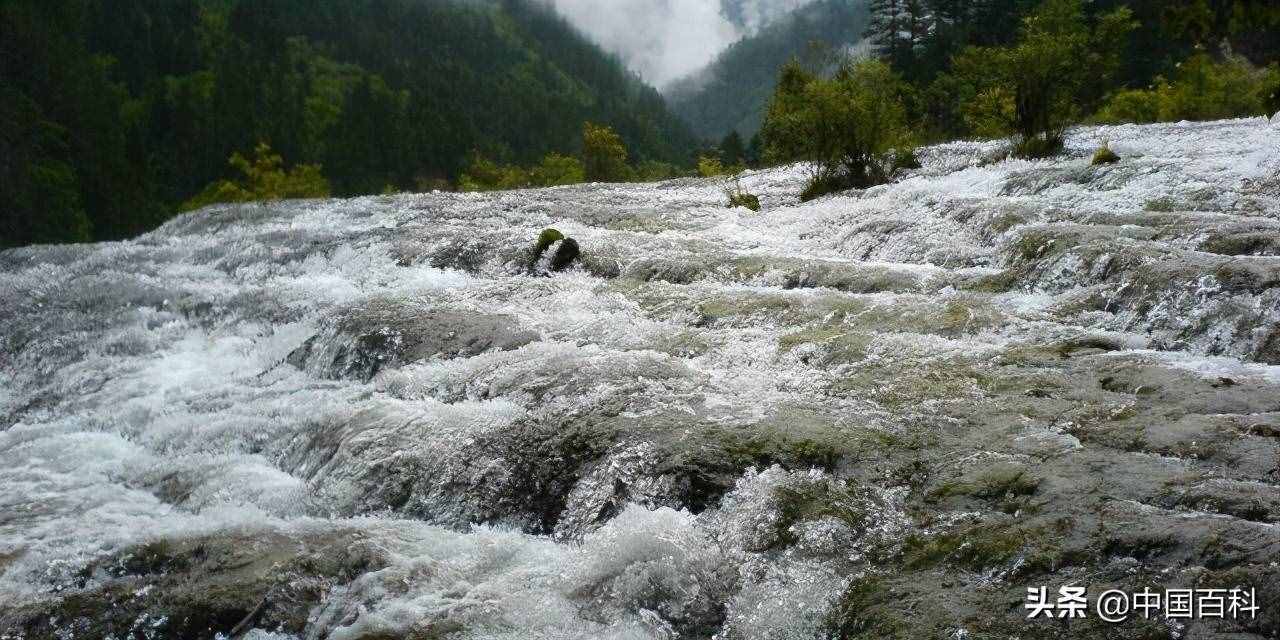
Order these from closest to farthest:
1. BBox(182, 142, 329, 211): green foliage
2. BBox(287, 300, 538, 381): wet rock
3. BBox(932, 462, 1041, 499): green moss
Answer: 1. BBox(932, 462, 1041, 499): green moss
2. BBox(287, 300, 538, 381): wet rock
3. BBox(182, 142, 329, 211): green foliage

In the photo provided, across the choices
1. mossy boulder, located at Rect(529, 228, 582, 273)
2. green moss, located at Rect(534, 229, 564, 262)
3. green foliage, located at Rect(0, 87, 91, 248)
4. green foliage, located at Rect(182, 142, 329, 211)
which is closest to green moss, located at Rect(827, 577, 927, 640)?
mossy boulder, located at Rect(529, 228, 582, 273)

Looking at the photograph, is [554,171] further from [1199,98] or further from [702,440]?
[702,440]

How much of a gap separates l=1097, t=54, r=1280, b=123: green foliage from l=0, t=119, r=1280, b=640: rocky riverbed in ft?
49.6

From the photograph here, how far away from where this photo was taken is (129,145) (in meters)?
73.0

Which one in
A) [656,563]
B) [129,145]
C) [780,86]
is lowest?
[656,563]

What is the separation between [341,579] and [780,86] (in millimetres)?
20674

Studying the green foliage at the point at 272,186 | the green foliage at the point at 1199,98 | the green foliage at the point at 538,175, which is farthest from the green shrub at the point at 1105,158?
the green foliage at the point at 272,186

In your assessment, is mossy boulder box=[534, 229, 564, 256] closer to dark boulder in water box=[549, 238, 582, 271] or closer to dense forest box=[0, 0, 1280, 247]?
dark boulder in water box=[549, 238, 582, 271]

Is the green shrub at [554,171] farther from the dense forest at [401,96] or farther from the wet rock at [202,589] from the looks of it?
the wet rock at [202,589]

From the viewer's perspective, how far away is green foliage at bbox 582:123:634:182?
46.1 metres

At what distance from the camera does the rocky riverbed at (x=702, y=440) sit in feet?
12.5

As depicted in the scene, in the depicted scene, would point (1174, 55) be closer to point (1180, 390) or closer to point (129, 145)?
point (1180, 390)

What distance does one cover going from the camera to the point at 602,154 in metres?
46.4

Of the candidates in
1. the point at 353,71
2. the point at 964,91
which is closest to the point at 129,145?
the point at 353,71
